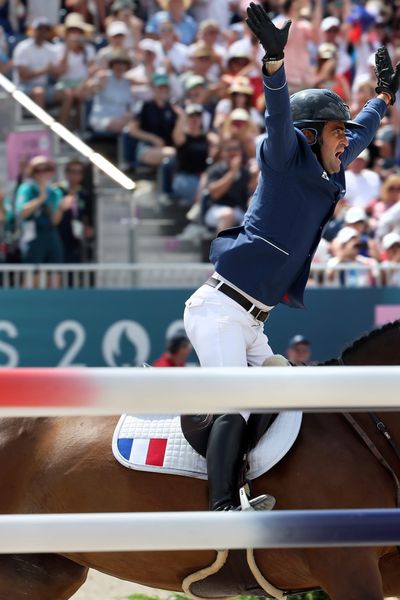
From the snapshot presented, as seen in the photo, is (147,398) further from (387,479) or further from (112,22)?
(112,22)

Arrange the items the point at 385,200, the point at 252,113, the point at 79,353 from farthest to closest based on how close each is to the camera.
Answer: the point at 252,113 < the point at 385,200 < the point at 79,353

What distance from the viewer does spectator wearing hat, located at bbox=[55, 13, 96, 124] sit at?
43.5ft

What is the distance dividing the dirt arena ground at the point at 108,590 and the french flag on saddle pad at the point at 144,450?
221 centimetres

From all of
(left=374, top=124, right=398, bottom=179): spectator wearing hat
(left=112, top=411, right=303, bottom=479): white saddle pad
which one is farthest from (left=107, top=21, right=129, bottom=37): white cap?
(left=112, top=411, right=303, bottom=479): white saddle pad

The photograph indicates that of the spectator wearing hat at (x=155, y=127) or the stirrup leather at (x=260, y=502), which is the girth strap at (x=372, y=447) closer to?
the stirrup leather at (x=260, y=502)

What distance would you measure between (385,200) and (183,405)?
414 inches

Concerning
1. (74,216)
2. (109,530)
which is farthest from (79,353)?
(109,530)

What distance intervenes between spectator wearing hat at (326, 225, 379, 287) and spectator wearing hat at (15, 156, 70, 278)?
284 cm

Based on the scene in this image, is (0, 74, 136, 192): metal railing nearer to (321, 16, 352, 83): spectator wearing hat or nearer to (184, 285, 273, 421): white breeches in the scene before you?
(184, 285, 273, 421): white breeches

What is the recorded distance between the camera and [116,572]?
14.4ft

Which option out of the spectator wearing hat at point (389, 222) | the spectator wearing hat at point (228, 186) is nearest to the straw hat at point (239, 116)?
the spectator wearing hat at point (228, 186)

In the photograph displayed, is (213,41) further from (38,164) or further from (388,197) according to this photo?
(38,164)

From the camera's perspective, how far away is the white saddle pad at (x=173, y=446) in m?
4.13

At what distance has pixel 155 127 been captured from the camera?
43.4ft
